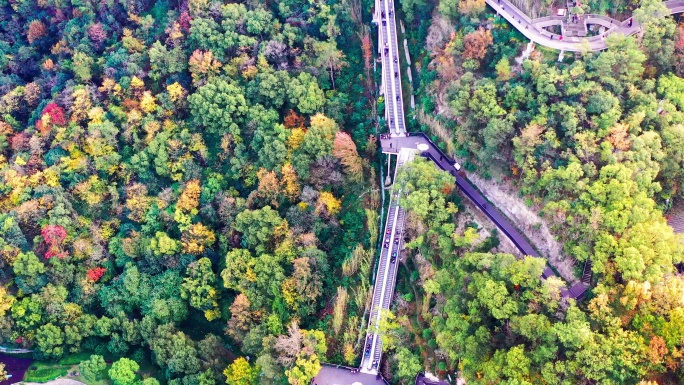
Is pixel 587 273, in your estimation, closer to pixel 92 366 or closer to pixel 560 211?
pixel 560 211

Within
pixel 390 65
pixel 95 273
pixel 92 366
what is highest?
pixel 390 65

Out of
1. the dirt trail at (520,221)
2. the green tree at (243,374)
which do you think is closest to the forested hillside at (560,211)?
the dirt trail at (520,221)

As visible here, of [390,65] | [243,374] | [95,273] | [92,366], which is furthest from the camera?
[390,65]

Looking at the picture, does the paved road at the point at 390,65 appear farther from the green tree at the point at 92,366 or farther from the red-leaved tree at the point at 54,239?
the green tree at the point at 92,366

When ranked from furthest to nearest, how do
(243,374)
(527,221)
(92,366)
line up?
(92,366), (243,374), (527,221)

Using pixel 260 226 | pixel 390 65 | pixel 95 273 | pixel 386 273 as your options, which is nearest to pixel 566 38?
pixel 390 65

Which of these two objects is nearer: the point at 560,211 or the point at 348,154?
the point at 560,211

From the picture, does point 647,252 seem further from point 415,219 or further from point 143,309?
point 143,309

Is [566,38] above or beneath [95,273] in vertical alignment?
above
